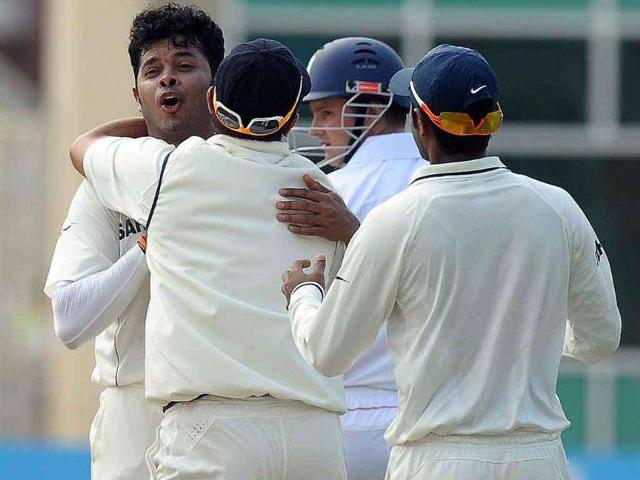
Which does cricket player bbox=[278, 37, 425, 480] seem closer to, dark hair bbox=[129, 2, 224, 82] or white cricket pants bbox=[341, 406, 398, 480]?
white cricket pants bbox=[341, 406, 398, 480]

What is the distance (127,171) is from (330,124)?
126 centimetres

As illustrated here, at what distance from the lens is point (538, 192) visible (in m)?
3.72

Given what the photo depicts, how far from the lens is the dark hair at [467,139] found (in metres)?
3.71

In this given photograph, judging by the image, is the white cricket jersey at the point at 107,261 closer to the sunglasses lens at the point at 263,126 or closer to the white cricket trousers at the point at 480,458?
the sunglasses lens at the point at 263,126

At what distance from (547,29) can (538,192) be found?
32.2ft

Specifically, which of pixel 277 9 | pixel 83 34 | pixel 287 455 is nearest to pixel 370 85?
pixel 287 455

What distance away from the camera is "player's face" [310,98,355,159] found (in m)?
5.04

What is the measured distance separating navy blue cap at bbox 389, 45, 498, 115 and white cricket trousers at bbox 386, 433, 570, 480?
0.72 m

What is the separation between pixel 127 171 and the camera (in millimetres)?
3986

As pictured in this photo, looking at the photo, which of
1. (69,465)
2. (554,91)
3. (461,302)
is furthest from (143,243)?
(554,91)

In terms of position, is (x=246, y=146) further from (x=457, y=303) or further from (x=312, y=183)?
(x=457, y=303)

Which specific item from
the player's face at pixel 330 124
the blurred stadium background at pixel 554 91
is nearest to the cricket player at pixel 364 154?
the player's face at pixel 330 124

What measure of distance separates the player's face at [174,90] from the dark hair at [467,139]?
829mm

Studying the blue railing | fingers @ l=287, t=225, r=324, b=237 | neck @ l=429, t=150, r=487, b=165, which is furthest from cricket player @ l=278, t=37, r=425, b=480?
the blue railing
